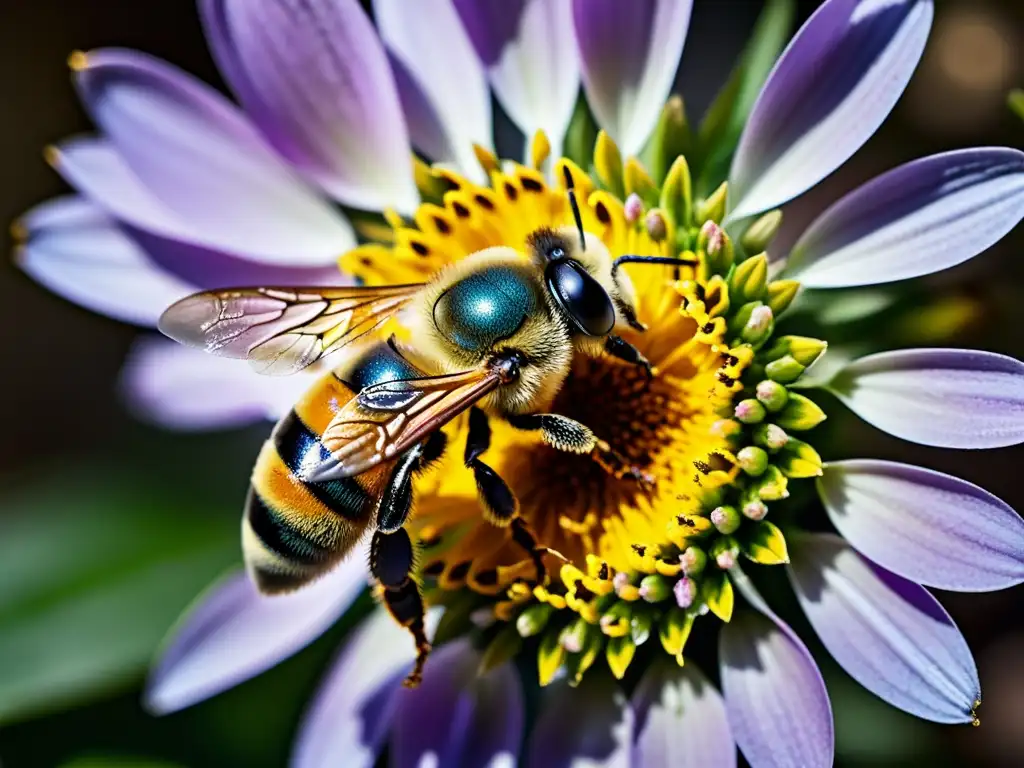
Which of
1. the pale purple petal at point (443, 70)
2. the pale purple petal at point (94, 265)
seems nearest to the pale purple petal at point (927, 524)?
the pale purple petal at point (443, 70)

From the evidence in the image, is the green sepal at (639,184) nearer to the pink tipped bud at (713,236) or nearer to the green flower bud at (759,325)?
the pink tipped bud at (713,236)

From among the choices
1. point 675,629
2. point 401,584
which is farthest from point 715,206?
point 401,584

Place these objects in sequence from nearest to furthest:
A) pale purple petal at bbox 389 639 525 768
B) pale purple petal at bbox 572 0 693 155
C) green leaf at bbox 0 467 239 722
Answer: pale purple petal at bbox 572 0 693 155, pale purple petal at bbox 389 639 525 768, green leaf at bbox 0 467 239 722

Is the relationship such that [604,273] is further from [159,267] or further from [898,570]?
[159,267]

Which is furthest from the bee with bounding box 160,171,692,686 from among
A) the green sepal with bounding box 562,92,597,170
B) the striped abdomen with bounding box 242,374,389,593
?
the green sepal with bounding box 562,92,597,170

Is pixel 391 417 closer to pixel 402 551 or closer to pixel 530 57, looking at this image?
pixel 402 551

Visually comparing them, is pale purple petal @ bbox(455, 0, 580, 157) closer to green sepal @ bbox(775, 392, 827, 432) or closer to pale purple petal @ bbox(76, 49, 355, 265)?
pale purple petal @ bbox(76, 49, 355, 265)

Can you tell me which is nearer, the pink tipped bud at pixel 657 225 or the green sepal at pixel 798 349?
the green sepal at pixel 798 349
